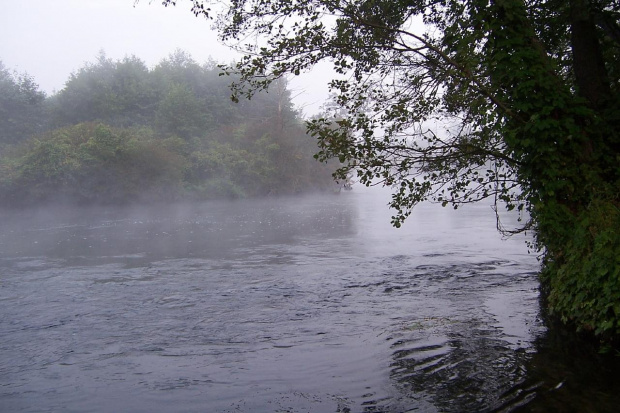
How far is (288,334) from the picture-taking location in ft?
28.7

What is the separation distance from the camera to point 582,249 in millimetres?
7441

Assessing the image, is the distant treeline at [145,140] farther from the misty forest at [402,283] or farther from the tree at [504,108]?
the tree at [504,108]

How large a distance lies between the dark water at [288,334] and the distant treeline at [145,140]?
1033 inches

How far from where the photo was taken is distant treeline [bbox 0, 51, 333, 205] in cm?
4291

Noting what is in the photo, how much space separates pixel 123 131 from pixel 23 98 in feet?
54.4

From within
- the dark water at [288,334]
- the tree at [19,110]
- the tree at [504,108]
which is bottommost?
the dark water at [288,334]

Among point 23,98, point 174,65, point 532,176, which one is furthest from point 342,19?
point 174,65

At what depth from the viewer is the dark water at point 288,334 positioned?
617 cm

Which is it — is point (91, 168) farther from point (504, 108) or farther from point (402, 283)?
point (504, 108)

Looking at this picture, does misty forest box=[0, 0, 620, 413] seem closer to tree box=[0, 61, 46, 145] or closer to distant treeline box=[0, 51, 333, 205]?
distant treeline box=[0, 51, 333, 205]

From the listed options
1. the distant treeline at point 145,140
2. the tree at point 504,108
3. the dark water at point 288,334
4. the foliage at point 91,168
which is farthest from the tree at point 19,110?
the tree at point 504,108

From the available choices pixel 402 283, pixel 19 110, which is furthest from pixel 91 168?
pixel 402 283

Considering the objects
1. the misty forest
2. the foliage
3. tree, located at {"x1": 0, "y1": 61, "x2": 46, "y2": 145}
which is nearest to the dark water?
the misty forest

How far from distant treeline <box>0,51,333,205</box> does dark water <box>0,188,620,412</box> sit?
26242 millimetres
